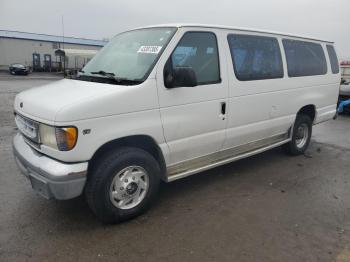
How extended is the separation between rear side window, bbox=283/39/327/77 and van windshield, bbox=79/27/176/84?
2.45m

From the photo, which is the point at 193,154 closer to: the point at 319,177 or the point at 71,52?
the point at 319,177

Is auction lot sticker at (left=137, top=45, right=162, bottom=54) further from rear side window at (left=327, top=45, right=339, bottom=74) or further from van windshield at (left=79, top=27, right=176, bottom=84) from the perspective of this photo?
rear side window at (left=327, top=45, right=339, bottom=74)

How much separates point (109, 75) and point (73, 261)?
6.49ft

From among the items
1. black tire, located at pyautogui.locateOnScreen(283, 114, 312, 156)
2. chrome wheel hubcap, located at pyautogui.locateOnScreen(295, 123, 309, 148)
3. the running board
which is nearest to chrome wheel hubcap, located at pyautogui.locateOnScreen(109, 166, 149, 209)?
the running board

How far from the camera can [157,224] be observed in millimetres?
3678

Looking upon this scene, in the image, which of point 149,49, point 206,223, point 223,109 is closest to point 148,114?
point 149,49

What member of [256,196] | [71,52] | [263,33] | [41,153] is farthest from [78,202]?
[71,52]

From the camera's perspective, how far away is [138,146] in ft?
12.4

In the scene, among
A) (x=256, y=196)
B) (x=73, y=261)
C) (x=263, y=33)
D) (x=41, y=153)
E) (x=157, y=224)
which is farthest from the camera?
(x=263, y=33)

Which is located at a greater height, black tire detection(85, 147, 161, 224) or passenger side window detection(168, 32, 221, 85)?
passenger side window detection(168, 32, 221, 85)

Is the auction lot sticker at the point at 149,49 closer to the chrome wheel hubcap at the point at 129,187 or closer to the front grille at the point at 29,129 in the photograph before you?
the chrome wheel hubcap at the point at 129,187

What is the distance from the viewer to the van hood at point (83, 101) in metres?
3.09

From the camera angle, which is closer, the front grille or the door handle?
the front grille

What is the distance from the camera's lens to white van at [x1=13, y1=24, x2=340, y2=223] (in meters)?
3.18
